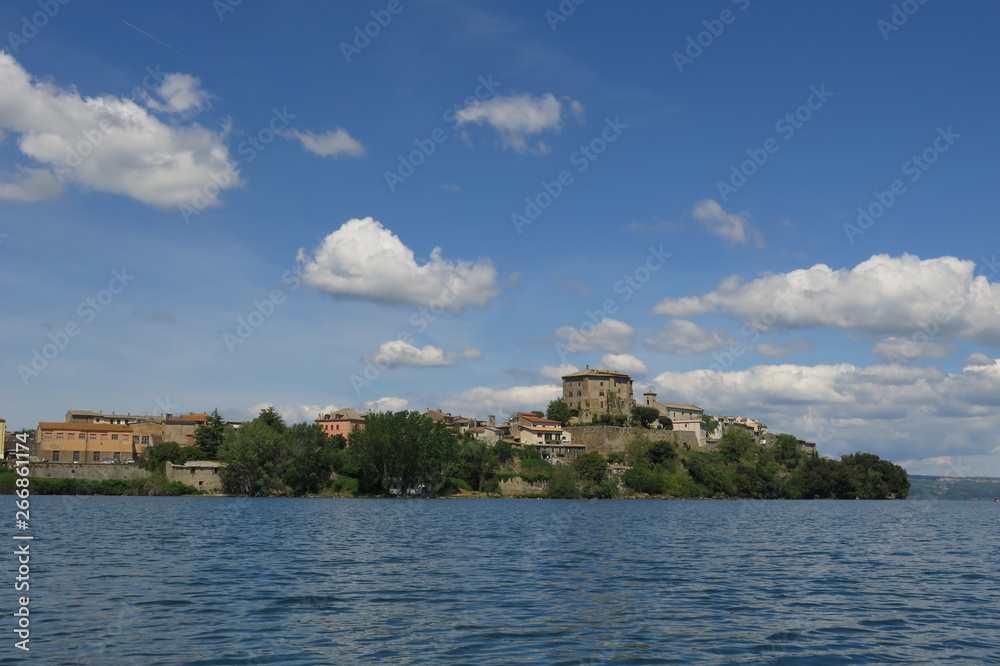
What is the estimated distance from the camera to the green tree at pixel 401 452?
116 m

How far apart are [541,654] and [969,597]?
703 inches

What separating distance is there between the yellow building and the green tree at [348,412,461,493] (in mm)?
49402

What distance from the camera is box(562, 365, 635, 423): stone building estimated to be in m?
193

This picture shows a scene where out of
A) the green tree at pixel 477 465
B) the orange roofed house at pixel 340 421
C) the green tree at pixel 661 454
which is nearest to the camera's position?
the green tree at pixel 477 465

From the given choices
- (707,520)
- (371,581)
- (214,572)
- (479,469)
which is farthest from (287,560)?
(479,469)

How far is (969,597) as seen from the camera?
27.1m

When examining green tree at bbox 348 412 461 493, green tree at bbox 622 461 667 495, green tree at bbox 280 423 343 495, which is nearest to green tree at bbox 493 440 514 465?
green tree at bbox 348 412 461 493

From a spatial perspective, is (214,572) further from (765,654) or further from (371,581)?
(765,654)

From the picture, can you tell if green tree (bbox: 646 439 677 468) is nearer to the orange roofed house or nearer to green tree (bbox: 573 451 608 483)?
green tree (bbox: 573 451 608 483)

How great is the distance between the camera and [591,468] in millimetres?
136625

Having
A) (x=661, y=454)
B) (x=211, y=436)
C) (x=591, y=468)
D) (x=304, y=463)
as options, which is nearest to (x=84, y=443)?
(x=211, y=436)

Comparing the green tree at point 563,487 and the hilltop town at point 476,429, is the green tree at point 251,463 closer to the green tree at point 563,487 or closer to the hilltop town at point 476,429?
the hilltop town at point 476,429

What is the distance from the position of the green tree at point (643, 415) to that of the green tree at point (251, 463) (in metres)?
89.3

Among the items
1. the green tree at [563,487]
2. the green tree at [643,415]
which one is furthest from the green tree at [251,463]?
the green tree at [643,415]
